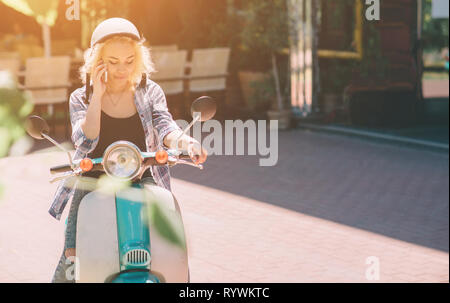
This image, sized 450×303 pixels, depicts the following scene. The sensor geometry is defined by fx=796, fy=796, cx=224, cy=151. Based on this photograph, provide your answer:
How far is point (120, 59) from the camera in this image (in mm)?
2025

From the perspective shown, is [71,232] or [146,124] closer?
[146,124]

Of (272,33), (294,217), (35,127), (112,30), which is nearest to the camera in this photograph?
(112,30)

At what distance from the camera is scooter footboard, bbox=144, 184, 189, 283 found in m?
2.15

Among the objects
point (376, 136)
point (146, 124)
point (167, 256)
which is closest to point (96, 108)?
point (146, 124)

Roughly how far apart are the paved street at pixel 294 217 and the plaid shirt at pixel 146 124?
2476mm

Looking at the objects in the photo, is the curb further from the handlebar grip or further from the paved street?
the handlebar grip

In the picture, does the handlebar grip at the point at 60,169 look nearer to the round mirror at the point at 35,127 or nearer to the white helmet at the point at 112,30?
the round mirror at the point at 35,127

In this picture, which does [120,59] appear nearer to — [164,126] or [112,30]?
[112,30]

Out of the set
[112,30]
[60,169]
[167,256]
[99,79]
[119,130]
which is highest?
[112,30]

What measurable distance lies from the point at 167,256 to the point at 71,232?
14.9 inches

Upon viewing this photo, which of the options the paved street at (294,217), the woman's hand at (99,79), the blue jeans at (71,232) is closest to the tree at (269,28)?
the paved street at (294,217)

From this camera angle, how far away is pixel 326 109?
47.4 ft
